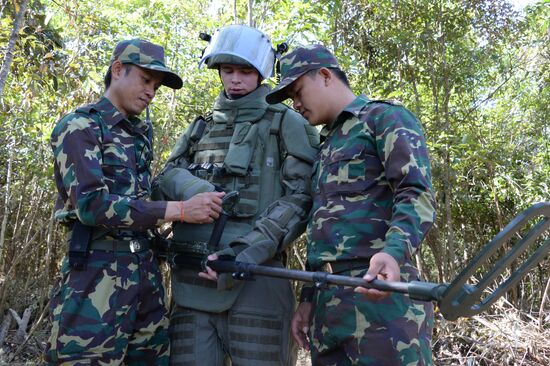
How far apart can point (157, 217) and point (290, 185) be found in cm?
61

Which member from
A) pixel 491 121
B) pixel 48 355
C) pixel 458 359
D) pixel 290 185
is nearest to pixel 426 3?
pixel 491 121

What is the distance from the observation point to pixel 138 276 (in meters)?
2.51

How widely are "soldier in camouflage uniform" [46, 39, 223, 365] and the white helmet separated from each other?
28 centimetres

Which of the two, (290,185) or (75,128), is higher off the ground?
(75,128)

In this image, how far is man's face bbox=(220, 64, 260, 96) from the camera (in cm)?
282

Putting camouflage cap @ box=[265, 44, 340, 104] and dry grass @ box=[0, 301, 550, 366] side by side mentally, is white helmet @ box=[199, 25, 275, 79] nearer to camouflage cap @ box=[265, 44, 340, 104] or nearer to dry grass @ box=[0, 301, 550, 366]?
camouflage cap @ box=[265, 44, 340, 104]

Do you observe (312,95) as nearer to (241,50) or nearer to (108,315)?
(241,50)

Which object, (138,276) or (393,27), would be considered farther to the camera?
(393,27)

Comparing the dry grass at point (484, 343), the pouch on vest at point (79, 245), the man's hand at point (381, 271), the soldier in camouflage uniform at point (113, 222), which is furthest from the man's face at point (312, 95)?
the dry grass at point (484, 343)

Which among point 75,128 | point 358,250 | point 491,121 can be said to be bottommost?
point 358,250

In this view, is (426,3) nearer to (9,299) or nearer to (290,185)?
(290,185)

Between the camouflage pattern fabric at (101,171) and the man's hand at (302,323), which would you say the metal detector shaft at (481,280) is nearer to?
the man's hand at (302,323)

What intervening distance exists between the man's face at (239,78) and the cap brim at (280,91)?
28cm

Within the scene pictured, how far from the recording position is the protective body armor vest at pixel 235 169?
265cm
